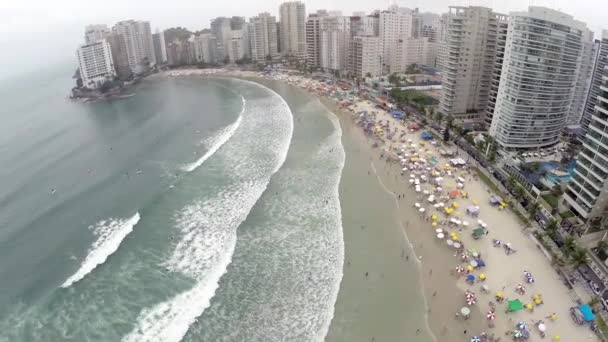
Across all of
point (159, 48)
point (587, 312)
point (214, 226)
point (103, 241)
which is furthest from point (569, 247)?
point (159, 48)

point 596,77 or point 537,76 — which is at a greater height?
point 537,76

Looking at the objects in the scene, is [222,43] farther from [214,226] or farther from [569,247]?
[569,247]

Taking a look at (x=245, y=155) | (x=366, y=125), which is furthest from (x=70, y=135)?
(x=366, y=125)

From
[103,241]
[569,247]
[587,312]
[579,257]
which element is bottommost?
[103,241]

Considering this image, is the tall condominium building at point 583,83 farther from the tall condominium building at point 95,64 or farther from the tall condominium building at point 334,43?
the tall condominium building at point 95,64

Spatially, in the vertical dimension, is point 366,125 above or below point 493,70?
below

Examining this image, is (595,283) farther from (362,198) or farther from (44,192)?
(44,192)

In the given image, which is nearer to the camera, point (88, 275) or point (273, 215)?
point (88, 275)
